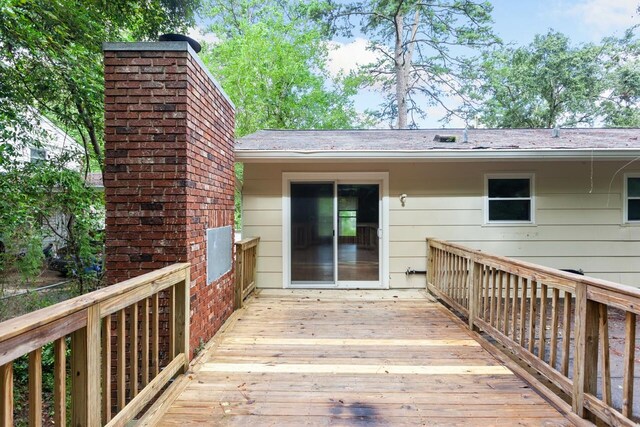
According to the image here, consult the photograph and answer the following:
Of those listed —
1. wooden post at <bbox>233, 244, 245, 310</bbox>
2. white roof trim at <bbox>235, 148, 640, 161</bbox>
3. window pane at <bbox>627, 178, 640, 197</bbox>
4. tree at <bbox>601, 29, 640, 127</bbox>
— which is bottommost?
wooden post at <bbox>233, 244, 245, 310</bbox>

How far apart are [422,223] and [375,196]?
936 millimetres

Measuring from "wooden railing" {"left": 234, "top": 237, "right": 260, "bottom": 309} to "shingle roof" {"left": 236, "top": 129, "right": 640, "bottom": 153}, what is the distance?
1.46m

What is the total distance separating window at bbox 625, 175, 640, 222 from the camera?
5484 millimetres

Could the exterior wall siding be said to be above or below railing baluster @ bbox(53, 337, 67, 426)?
above

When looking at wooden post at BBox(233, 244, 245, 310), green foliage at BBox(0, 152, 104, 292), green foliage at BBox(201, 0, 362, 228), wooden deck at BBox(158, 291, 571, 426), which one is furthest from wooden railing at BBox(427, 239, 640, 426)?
green foliage at BBox(201, 0, 362, 228)

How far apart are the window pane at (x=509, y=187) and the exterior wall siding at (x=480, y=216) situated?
17 centimetres

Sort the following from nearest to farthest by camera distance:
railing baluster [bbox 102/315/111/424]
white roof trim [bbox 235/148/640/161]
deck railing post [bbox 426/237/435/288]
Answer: railing baluster [bbox 102/315/111/424] < white roof trim [bbox 235/148/640/161] < deck railing post [bbox 426/237/435/288]

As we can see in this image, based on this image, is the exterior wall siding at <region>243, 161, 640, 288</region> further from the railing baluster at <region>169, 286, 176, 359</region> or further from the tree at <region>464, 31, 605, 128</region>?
the tree at <region>464, 31, 605, 128</region>

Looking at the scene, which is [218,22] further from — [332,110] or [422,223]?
[422,223]

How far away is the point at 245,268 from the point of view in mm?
4910

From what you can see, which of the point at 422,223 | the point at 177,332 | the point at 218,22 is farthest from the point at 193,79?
the point at 218,22

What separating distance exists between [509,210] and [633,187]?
2053 mm

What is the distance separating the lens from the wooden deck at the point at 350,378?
86.0 inches

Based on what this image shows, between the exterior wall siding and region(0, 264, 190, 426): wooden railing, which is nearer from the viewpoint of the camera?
region(0, 264, 190, 426): wooden railing
